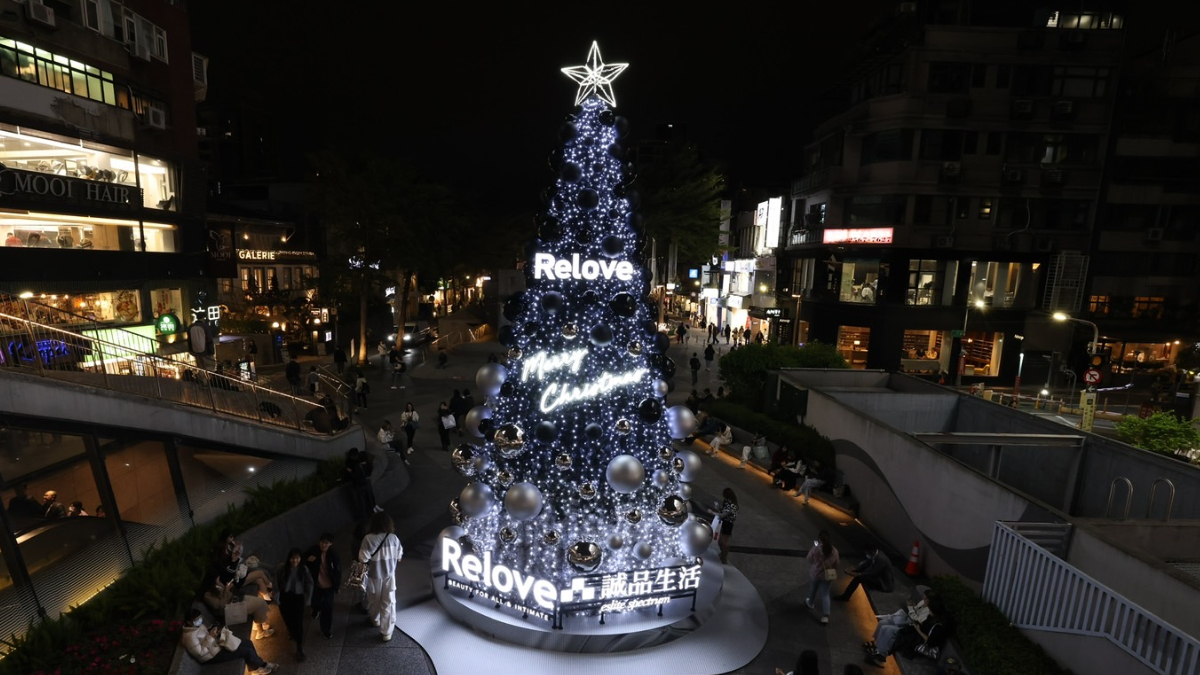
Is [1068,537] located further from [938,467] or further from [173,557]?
[173,557]

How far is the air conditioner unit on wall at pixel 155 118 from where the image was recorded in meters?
19.0

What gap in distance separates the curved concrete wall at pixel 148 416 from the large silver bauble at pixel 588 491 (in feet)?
24.2

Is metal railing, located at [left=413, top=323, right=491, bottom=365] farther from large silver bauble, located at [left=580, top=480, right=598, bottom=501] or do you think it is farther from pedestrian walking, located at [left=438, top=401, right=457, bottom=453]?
large silver bauble, located at [left=580, top=480, right=598, bottom=501]

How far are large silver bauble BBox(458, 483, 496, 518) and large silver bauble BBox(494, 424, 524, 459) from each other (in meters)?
0.76

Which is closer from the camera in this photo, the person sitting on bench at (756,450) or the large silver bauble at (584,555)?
the large silver bauble at (584,555)

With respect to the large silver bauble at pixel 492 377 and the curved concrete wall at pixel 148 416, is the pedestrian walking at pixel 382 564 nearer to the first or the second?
the large silver bauble at pixel 492 377

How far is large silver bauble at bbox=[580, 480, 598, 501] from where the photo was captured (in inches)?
298

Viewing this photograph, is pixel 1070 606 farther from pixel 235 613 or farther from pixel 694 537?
pixel 235 613

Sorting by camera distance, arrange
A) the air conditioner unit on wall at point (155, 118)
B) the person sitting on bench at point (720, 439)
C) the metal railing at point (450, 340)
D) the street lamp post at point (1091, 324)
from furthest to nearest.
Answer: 1. the metal railing at point (450, 340)
2. the street lamp post at point (1091, 324)
3. the air conditioner unit on wall at point (155, 118)
4. the person sitting on bench at point (720, 439)

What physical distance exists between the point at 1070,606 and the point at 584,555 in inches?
219

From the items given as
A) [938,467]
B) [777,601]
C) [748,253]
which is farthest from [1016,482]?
[748,253]

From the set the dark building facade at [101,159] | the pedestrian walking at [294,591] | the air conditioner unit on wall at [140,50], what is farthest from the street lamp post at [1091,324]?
the air conditioner unit on wall at [140,50]

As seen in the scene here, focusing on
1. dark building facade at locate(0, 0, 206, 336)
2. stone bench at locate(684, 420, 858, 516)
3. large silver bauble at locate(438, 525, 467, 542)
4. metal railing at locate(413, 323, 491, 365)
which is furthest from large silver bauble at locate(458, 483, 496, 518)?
metal railing at locate(413, 323, 491, 365)

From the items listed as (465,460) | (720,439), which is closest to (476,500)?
(465,460)
